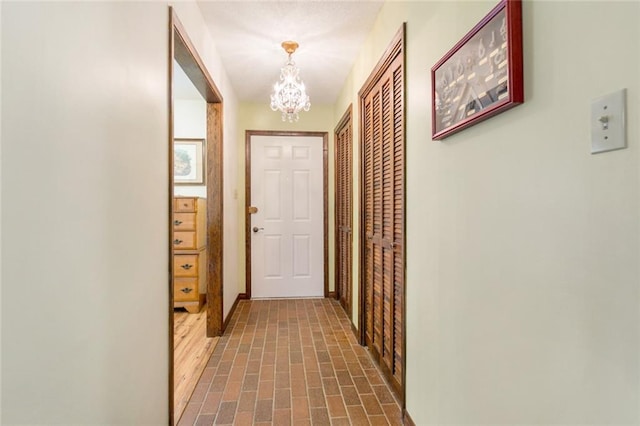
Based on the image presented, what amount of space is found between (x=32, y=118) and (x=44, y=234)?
26 centimetres

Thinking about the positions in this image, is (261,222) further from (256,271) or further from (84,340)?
(84,340)

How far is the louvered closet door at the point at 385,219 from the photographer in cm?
190

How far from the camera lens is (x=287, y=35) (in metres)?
2.46

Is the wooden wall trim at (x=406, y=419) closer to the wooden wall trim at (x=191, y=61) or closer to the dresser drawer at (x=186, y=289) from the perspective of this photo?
the wooden wall trim at (x=191, y=61)

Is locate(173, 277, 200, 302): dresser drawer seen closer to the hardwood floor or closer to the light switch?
the hardwood floor

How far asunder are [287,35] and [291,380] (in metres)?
2.39

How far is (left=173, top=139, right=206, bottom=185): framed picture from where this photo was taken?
4.04 m

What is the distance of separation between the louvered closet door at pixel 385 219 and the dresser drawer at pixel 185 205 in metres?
1.87

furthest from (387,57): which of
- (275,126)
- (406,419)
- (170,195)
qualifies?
(275,126)

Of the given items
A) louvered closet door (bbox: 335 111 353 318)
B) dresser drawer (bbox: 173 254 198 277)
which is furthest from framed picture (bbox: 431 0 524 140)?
dresser drawer (bbox: 173 254 198 277)

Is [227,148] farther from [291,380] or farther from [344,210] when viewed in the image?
[291,380]

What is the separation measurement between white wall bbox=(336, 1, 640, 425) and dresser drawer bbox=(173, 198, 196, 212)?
2744mm

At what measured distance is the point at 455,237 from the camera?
4.15ft

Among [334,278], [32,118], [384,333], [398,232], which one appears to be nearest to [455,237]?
[398,232]
